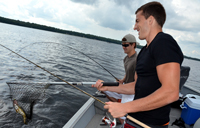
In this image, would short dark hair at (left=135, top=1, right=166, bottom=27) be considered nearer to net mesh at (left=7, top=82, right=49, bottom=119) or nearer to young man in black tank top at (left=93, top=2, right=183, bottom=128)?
young man in black tank top at (left=93, top=2, right=183, bottom=128)

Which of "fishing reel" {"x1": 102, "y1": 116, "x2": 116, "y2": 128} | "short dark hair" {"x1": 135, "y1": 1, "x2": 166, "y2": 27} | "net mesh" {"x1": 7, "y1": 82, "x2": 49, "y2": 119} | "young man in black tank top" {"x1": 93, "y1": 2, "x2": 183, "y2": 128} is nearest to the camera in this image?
"young man in black tank top" {"x1": 93, "y1": 2, "x2": 183, "y2": 128}

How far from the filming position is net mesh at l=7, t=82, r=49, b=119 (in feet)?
16.1

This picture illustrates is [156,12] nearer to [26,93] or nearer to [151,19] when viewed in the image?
[151,19]

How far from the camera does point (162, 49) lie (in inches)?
46.6

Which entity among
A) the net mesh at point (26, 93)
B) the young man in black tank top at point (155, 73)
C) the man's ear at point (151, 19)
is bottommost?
the net mesh at point (26, 93)

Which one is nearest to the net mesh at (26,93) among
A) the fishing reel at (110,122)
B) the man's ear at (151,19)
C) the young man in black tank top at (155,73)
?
the fishing reel at (110,122)

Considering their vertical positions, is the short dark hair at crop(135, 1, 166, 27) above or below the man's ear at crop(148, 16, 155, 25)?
above

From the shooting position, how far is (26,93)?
203 inches

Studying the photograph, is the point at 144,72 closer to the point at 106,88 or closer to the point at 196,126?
the point at 106,88

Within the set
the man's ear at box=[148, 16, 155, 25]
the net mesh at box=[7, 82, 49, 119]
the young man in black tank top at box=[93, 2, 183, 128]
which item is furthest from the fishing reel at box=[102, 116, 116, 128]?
the net mesh at box=[7, 82, 49, 119]

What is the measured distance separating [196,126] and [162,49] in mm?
3306

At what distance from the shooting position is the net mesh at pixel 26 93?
193 inches

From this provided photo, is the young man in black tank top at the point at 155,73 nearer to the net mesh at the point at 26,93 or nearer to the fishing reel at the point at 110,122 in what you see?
the fishing reel at the point at 110,122

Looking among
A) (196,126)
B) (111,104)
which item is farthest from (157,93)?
(196,126)
